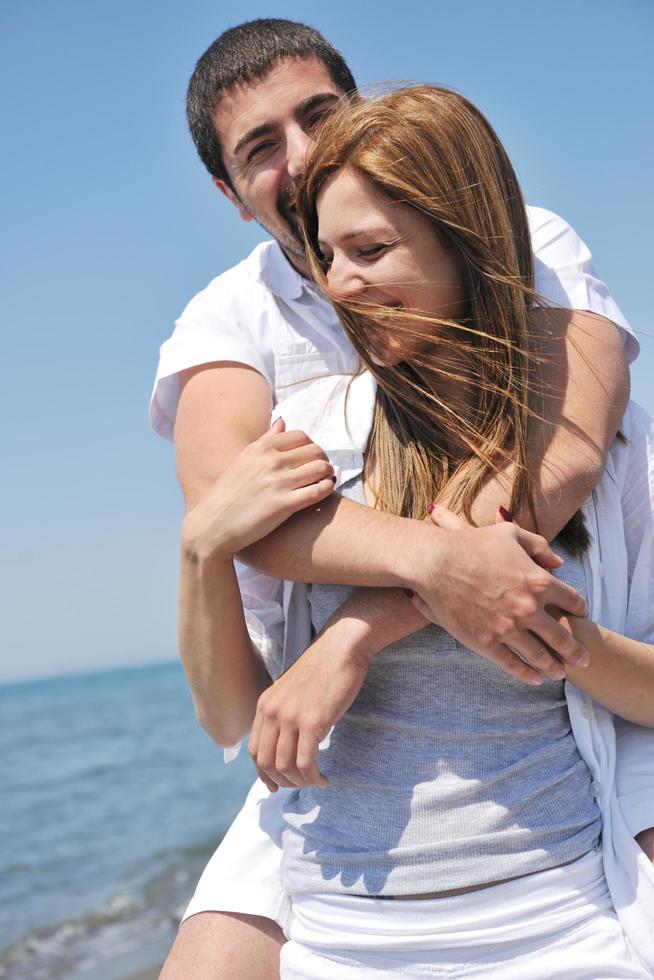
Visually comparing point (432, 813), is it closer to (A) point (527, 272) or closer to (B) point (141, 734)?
(A) point (527, 272)

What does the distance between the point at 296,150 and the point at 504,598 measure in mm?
1852

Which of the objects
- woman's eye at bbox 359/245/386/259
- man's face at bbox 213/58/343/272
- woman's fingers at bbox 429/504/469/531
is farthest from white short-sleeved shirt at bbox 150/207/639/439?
woman's fingers at bbox 429/504/469/531

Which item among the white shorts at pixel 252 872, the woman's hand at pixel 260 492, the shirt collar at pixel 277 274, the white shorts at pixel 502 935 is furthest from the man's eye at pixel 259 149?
the white shorts at pixel 502 935

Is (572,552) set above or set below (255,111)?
below

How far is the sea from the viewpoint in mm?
8492

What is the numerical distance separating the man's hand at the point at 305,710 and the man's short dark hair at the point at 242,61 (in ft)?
6.87

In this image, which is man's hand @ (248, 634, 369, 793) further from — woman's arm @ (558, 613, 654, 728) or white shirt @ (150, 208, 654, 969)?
woman's arm @ (558, 613, 654, 728)

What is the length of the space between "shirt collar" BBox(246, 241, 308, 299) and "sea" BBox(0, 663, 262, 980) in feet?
19.3

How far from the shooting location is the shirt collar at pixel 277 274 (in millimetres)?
3076

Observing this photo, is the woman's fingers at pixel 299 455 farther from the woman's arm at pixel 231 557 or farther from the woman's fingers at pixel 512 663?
the woman's fingers at pixel 512 663

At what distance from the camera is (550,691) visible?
2070mm

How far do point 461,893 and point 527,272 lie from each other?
4.32ft

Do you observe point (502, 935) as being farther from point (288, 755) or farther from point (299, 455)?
point (299, 455)

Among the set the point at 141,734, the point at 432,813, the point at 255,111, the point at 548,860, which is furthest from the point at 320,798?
the point at 141,734
